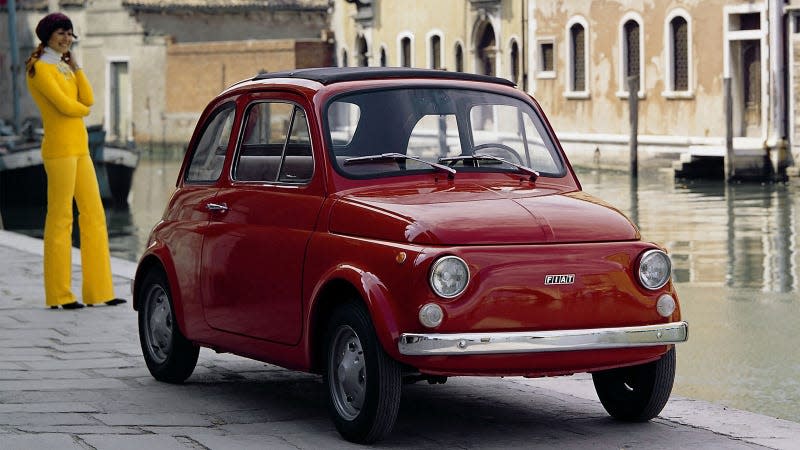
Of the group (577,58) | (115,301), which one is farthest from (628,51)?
(115,301)

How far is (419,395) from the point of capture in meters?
8.16

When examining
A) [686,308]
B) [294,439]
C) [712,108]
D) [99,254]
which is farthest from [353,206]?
[712,108]

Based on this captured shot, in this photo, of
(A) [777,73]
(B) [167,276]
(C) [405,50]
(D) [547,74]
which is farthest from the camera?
(C) [405,50]

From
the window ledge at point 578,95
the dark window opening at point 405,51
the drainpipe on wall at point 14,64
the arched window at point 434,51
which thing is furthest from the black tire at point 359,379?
the dark window opening at point 405,51

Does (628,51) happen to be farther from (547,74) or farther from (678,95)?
(547,74)

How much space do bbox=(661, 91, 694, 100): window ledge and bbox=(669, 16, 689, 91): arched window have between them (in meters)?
0.28

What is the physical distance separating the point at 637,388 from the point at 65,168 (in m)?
5.53

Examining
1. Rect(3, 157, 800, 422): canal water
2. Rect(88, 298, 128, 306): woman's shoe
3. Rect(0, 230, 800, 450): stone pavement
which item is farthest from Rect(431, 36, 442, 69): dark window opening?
Rect(0, 230, 800, 450): stone pavement

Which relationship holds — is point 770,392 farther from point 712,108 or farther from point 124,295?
point 712,108

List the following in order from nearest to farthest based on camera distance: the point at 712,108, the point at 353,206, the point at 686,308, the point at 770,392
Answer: the point at 353,206 → the point at 770,392 → the point at 686,308 → the point at 712,108

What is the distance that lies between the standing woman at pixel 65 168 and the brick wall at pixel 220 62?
46312mm

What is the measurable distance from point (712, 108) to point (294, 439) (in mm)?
30176

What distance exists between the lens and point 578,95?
40.9 m

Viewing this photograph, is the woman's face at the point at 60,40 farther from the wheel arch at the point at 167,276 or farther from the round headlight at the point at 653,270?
the round headlight at the point at 653,270
